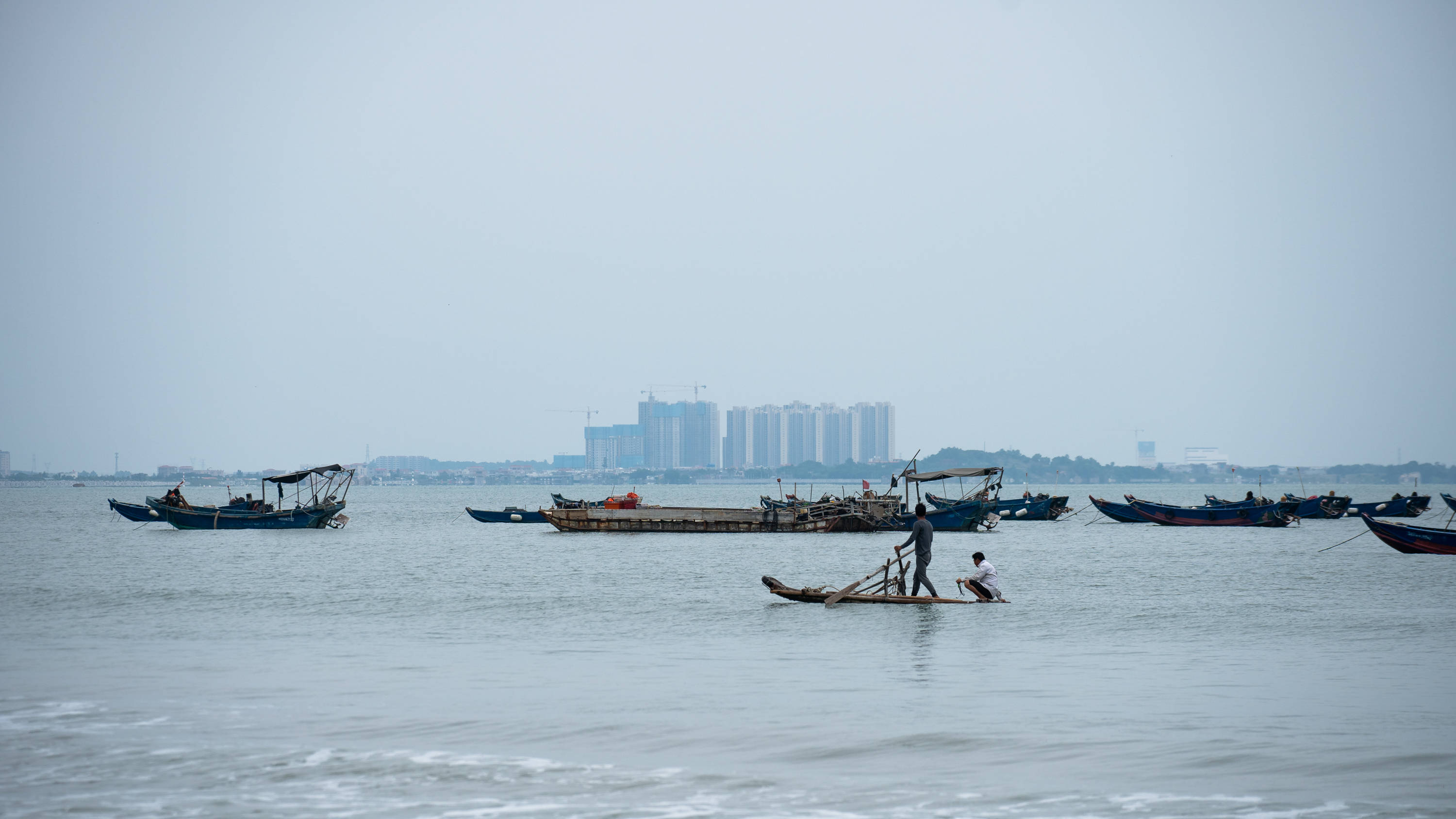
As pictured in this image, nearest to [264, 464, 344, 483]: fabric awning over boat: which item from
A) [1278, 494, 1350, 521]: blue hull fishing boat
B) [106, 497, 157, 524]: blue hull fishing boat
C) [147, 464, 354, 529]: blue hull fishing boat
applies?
[147, 464, 354, 529]: blue hull fishing boat

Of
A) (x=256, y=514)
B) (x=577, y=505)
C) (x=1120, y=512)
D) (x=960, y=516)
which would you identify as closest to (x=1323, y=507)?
(x=1120, y=512)

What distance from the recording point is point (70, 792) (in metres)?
10.4

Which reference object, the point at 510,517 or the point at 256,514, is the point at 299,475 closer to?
the point at 256,514

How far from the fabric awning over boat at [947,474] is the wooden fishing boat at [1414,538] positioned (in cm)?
1587

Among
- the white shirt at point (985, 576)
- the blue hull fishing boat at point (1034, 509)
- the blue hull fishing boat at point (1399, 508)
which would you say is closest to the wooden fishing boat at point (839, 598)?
the white shirt at point (985, 576)

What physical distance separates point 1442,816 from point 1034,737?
3.97 metres

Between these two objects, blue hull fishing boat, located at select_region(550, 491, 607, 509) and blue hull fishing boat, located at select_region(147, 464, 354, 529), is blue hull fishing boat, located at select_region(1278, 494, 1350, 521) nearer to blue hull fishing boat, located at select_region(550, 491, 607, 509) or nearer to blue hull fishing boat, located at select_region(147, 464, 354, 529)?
blue hull fishing boat, located at select_region(550, 491, 607, 509)

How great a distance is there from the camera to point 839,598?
24.6 metres

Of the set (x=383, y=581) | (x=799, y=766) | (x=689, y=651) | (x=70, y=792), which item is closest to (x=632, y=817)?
(x=799, y=766)

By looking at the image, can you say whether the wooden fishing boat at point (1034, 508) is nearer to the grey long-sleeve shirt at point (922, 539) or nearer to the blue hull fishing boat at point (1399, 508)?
the blue hull fishing boat at point (1399, 508)

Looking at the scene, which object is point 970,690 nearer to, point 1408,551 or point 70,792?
point 70,792

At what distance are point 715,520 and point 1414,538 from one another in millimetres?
31590

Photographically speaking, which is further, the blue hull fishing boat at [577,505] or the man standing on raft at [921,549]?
the blue hull fishing boat at [577,505]

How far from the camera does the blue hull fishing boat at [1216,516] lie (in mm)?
72250
